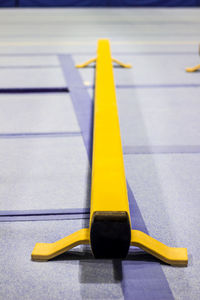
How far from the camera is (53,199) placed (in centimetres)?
159

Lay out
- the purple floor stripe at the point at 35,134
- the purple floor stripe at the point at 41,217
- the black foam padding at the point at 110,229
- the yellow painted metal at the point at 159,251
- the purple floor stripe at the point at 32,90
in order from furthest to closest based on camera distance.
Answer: the purple floor stripe at the point at 32,90 < the purple floor stripe at the point at 35,134 < the purple floor stripe at the point at 41,217 < the yellow painted metal at the point at 159,251 < the black foam padding at the point at 110,229

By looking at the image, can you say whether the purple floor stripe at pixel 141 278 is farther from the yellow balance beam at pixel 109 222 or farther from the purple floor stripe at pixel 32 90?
the purple floor stripe at pixel 32 90

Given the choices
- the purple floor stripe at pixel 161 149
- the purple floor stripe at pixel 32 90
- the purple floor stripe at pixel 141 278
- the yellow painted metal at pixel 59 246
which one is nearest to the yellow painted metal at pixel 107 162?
the yellow painted metal at pixel 59 246

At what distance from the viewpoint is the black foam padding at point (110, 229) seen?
1060 millimetres

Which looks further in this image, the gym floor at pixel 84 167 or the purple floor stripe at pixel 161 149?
the purple floor stripe at pixel 161 149

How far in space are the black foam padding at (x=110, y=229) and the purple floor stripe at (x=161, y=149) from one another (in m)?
0.96

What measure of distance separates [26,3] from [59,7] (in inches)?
33.2

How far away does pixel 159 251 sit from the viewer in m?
1.20

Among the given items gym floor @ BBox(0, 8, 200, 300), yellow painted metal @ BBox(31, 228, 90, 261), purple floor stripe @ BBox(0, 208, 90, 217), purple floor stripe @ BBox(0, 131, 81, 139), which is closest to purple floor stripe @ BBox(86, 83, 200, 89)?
gym floor @ BBox(0, 8, 200, 300)

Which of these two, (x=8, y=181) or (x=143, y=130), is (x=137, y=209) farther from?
(x=143, y=130)

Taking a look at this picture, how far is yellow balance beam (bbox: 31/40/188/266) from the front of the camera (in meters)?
1.06

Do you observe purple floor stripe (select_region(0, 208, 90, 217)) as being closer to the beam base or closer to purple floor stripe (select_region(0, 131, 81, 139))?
the beam base

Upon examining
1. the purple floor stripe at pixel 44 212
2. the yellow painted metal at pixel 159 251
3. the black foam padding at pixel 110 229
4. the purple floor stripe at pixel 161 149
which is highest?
the black foam padding at pixel 110 229

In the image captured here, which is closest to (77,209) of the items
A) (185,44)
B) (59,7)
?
(185,44)
